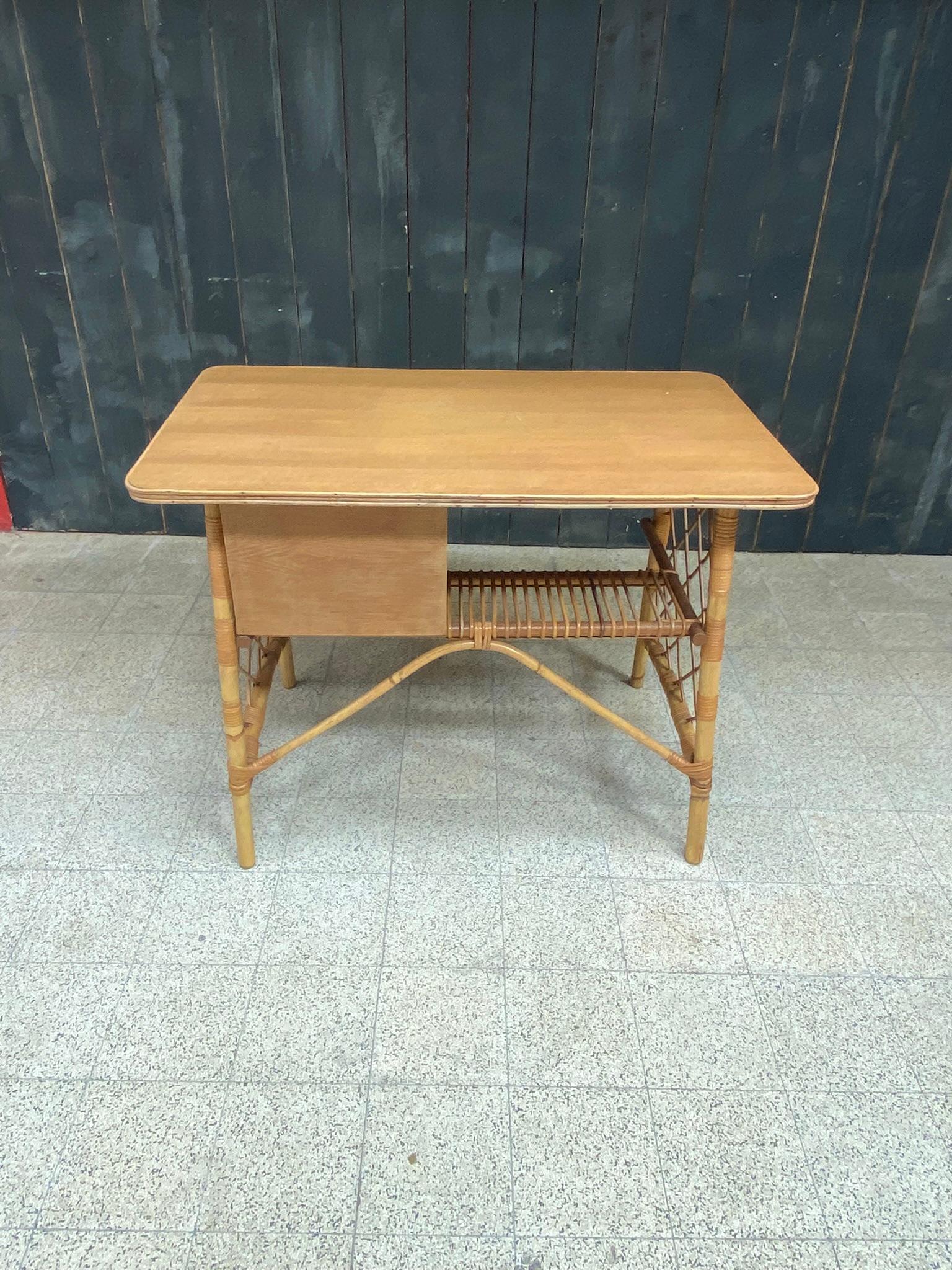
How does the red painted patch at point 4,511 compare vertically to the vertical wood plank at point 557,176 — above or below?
below

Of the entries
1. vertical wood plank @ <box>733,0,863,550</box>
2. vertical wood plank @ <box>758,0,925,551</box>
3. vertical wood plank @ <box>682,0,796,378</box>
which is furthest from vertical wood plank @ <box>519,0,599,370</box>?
vertical wood plank @ <box>758,0,925,551</box>

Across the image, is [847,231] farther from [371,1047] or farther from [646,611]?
[371,1047]

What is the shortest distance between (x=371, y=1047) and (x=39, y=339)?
7.76ft

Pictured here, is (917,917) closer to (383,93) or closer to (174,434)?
(174,434)

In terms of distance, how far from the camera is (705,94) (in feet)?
8.08

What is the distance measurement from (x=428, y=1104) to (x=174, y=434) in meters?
1.19

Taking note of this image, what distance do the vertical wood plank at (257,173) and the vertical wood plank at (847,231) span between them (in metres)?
1.52

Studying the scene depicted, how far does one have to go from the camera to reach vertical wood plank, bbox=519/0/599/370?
2406mm

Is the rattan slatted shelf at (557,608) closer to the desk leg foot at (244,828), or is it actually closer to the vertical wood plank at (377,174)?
the desk leg foot at (244,828)

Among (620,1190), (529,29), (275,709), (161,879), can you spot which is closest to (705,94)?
(529,29)

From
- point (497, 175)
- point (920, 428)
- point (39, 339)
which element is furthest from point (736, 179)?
point (39, 339)

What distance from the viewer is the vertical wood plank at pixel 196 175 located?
2.44 m

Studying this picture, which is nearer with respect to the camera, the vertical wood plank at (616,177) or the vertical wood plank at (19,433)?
the vertical wood plank at (616,177)

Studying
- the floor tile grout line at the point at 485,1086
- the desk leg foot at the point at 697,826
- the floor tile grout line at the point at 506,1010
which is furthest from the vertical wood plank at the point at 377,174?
the floor tile grout line at the point at 485,1086
